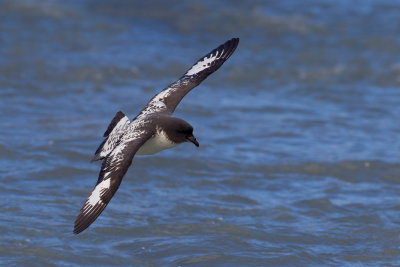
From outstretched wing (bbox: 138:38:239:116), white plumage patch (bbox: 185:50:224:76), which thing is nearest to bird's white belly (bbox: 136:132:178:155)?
outstretched wing (bbox: 138:38:239:116)

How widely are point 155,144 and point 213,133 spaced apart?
3.71m

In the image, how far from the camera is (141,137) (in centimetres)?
692

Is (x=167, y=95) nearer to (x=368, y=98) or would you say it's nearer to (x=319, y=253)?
(x=319, y=253)

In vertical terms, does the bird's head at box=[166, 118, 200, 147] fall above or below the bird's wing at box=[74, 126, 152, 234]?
above

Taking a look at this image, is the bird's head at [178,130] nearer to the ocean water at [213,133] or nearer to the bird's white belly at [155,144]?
the bird's white belly at [155,144]

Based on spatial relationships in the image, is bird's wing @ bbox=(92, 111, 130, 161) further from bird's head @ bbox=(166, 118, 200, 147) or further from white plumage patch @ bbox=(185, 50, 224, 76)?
white plumage patch @ bbox=(185, 50, 224, 76)

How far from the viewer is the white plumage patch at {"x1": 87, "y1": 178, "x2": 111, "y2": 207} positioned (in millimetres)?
6137

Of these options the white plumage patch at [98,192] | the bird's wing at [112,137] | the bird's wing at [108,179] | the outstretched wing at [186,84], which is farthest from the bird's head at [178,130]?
the white plumage patch at [98,192]

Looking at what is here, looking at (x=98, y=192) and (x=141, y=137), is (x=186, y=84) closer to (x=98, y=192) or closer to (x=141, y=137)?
(x=141, y=137)

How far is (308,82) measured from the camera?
13203 millimetres

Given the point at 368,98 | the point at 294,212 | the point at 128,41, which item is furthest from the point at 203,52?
the point at 294,212

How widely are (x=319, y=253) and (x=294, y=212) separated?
101 cm

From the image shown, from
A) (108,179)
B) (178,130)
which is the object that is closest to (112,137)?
(178,130)

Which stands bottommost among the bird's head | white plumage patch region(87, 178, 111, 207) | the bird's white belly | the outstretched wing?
white plumage patch region(87, 178, 111, 207)
